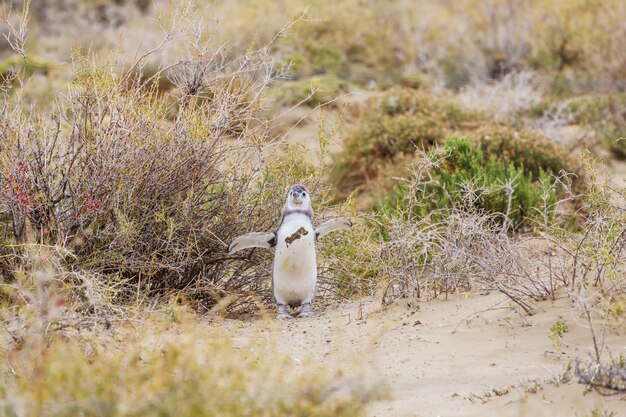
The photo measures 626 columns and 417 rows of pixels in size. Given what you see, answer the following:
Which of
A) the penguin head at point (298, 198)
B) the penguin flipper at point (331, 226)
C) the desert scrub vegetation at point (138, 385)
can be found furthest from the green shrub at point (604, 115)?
the desert scrub vegetation at point (138, 385)

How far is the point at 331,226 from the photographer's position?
6090mm

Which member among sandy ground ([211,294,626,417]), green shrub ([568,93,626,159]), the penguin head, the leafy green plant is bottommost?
green shrub ([568,93,626,159])

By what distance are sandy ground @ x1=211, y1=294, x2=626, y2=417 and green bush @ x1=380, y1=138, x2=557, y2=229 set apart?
170 cm

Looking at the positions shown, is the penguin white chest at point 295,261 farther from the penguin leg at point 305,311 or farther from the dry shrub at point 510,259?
the dry shrub at point 510,259

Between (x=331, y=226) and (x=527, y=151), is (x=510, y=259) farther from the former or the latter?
(x=527, y=151)

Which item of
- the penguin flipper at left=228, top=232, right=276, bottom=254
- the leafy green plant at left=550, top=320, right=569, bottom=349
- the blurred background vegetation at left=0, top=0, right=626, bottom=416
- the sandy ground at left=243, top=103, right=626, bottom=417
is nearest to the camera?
the blurred background vegetation at left=0, top=0, right=626, bottom=416

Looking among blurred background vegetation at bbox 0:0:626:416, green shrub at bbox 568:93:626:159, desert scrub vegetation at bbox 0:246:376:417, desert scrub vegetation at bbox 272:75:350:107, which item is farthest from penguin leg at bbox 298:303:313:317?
green shrub at bbox 568:93:626:159

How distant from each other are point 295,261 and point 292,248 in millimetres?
96

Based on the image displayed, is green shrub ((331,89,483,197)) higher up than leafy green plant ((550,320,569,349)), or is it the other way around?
leafy green plant ((550,320,569,349))

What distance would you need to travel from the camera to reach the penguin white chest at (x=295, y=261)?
5.84 meters

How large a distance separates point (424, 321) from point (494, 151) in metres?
3.92

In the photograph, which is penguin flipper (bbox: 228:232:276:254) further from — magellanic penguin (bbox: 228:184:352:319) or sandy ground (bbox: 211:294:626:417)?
sandy ground (bbox: 211:294:626:417)

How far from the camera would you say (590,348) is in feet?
16.5

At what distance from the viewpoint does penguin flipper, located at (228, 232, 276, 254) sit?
19.1 ft
